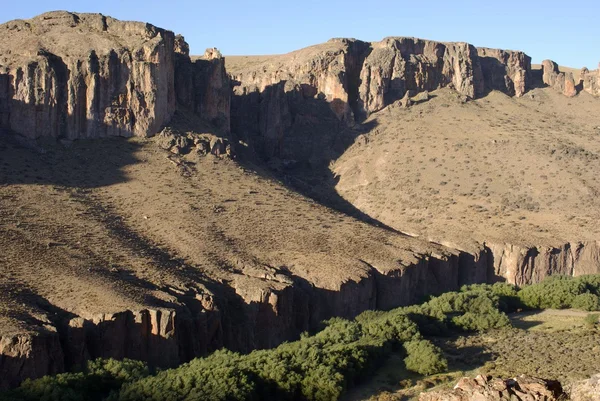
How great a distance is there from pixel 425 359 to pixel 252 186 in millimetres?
26476

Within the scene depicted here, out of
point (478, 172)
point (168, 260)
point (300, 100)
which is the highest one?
point (300, 100)

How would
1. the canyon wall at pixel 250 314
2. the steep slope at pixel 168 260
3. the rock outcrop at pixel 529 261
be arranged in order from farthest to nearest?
the rock outcrop at pixel 529 261
the steep slope at pixel 168 260
the canyon wall at pixel 250 314

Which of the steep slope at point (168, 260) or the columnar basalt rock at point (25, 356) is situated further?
the steep slope at point (168, 260)

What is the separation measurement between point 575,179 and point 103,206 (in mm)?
38087

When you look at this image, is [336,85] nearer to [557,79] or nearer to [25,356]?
[557,79]

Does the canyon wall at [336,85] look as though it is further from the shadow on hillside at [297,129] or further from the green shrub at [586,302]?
the green shrub at [586,302]

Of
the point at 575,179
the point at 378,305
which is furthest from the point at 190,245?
the point at 575,179

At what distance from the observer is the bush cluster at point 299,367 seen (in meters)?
34.0

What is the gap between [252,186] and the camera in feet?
212

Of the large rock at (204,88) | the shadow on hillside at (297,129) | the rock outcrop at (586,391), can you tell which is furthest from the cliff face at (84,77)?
the rock outcrop at (586,391)

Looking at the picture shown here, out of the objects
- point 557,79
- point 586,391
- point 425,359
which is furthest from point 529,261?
point 586,391

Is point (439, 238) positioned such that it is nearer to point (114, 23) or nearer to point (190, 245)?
point (190, 245)

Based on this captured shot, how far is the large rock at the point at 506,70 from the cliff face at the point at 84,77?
129 ft

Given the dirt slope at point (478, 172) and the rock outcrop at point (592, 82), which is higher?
the rock outcrop at point (592, 82)
